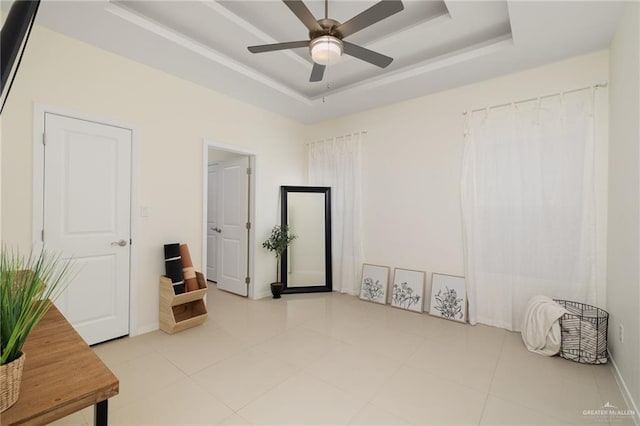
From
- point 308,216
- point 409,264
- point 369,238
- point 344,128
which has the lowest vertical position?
point 409,264

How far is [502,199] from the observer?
10.4ft

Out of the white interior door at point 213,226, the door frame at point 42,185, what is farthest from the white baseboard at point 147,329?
the white interior door at point 213,226

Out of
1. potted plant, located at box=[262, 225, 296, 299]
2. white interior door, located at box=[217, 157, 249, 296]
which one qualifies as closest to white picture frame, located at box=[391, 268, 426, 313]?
potted plant, located at box=[262, 225, 296, 299]

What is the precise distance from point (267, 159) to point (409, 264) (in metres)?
2.54

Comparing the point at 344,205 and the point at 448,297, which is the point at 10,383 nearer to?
the point at 448,297

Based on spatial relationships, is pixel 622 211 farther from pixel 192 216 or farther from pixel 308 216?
pixel 192 216

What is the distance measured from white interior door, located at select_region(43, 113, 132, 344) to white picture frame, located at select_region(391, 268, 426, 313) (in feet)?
10.2

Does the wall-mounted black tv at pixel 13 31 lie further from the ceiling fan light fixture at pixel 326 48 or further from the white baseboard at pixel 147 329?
the white baseboard at pixel 147 329

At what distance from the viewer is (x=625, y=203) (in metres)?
2.14

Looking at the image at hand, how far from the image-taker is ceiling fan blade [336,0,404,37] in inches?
64.4

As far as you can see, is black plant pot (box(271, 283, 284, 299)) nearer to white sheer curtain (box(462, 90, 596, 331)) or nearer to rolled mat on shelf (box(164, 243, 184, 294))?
rolled mat on shelf (box(164, 243, 184, 294))

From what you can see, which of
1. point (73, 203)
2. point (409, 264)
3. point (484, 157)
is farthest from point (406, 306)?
point (73, 203)

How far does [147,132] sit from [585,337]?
177 inches

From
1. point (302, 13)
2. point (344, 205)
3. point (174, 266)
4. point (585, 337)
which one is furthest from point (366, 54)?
point (585, 337)
